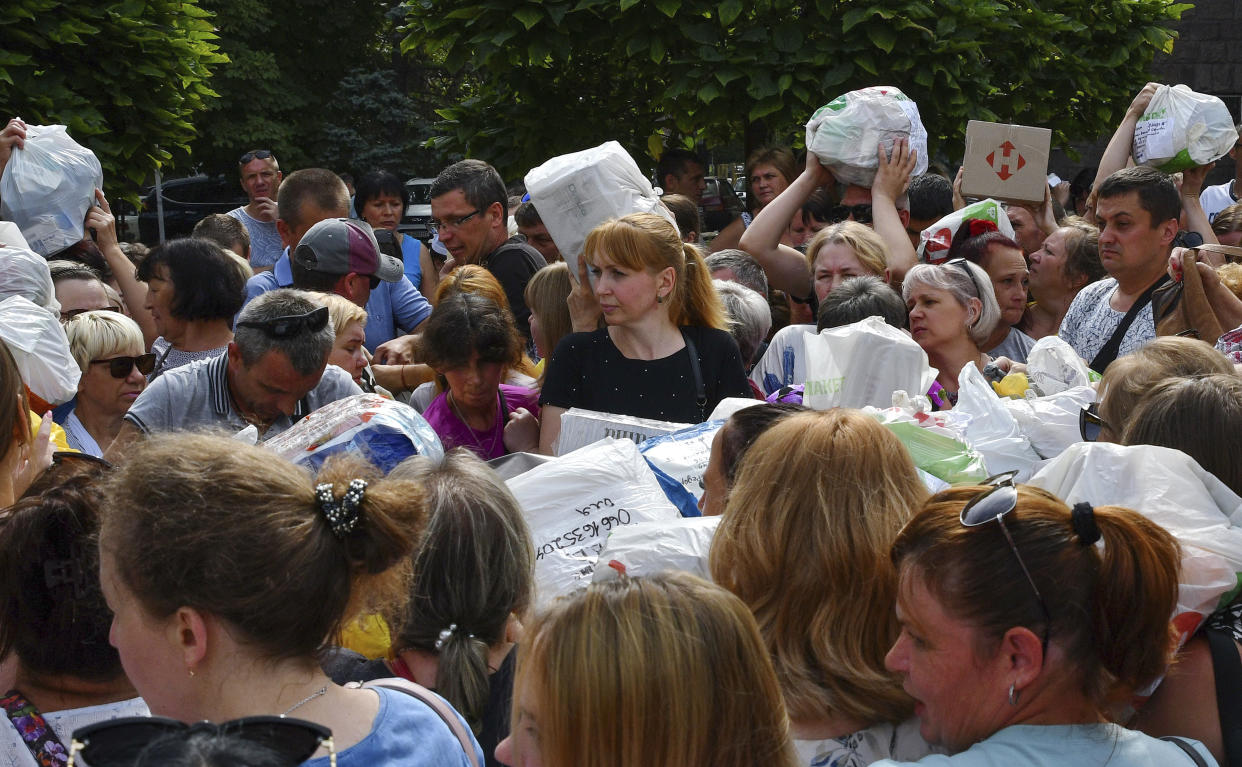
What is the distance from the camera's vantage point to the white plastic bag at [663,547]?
8.25 feet

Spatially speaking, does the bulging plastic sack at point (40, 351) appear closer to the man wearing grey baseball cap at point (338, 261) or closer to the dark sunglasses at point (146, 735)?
the man wearing grey baseball cap at point (338, 261)

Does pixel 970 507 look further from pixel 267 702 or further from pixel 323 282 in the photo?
pixel 323 282

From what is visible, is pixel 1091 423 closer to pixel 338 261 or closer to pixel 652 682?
pixel 652 682

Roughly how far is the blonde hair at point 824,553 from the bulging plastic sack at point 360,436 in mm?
1045

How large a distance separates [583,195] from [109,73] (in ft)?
13.5

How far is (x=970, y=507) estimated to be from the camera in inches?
77.7

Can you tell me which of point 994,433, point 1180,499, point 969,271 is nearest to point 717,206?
point 969,271

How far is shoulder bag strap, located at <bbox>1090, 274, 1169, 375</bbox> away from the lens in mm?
4832

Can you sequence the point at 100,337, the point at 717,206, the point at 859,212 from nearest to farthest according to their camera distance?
the point at 100,337
the point at 859,212
the point at 717,206

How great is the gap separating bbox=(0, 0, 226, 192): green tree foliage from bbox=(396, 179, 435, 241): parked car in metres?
9.15

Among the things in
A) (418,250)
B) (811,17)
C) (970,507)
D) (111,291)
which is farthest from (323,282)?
(811,17)

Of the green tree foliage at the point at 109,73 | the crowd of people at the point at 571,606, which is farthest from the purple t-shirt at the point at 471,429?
the green tree foliage at the point at 109,73

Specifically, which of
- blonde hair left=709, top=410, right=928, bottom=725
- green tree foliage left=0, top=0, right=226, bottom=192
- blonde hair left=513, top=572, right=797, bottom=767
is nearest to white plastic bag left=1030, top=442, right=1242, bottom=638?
blonde hair left=709, top=410, right=928, bottom=725

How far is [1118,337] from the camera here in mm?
4859
